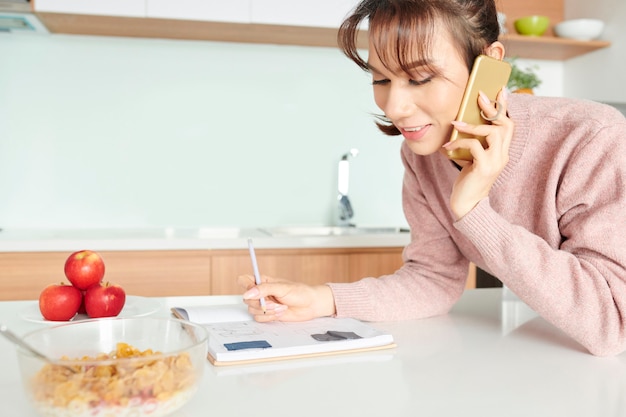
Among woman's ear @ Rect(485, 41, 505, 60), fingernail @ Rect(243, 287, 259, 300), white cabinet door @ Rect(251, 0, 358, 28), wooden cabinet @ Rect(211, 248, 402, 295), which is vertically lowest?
wooden cabinet @ Rect(211, 248, 402, 295)

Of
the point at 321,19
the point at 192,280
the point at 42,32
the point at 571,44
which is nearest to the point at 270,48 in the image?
the point at 321,19

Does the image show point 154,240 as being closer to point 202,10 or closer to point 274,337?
point 202,10

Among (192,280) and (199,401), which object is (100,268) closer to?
(199,401)

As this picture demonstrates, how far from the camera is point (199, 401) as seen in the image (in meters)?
0.80

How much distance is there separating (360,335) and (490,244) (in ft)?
0.81

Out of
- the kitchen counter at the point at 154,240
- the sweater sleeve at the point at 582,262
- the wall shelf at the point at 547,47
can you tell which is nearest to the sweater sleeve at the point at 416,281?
the sweater sleeve at the point at 582,262

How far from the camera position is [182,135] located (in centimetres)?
295

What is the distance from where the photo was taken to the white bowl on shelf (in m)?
3.01

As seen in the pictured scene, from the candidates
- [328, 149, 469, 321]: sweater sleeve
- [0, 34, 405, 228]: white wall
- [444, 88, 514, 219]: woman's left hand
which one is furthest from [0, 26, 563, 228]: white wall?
[444, 88, 514, 219]: woman's left hand

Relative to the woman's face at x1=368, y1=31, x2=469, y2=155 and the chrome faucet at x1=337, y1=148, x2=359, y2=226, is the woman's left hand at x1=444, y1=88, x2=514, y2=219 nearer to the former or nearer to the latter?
the woman's face at x1=368, y1=31, x2=469, y2=155

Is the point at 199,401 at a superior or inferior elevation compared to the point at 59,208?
superior

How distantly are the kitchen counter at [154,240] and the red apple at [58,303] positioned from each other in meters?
1.25

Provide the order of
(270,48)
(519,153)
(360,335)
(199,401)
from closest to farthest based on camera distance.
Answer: (199,401), (360,335), (519,153), (270,48)

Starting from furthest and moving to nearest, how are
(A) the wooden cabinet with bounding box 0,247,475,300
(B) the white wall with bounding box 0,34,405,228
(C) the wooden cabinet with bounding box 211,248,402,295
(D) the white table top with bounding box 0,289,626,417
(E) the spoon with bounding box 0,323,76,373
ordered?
(B) the white wall with bounding box 0,34,405,228, (C) the wooden cabinet with bounding box 211,248,402,295, (A) the wooden cabinet with bounding box 0,247,475,300, (D) the white table top with bounding box 0,289,626,417, (E) the spoon with bounding box 0,323,76,373
